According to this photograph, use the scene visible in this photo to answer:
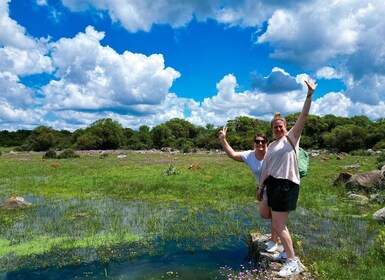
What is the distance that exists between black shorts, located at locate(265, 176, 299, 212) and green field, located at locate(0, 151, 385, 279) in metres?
1.57

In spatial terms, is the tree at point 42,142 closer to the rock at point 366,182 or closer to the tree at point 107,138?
the tree at point 107,138

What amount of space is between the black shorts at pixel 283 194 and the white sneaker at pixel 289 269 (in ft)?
3.59

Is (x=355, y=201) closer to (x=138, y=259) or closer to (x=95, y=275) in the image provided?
(x=138, y=259)

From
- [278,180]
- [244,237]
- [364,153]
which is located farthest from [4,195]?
[364,153]

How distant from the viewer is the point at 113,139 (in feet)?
298

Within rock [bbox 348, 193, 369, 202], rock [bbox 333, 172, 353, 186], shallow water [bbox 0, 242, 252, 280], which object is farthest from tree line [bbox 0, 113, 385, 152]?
shallow water [bbox 0, 242, 252, 280]

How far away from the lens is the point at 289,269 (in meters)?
6.74

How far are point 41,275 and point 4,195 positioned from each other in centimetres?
1303

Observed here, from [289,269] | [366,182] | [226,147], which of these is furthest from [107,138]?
[289,269]

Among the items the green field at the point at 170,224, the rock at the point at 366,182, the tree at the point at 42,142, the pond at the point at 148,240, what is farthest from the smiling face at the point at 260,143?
the tree at the point at 42,142

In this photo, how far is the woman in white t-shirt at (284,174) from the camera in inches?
252

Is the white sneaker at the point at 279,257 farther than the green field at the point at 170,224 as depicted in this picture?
No

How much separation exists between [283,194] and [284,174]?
0.41 meters

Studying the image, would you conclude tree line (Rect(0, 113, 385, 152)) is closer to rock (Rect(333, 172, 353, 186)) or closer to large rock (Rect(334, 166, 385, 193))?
rock (Rect(333, 172, 353, 186))
